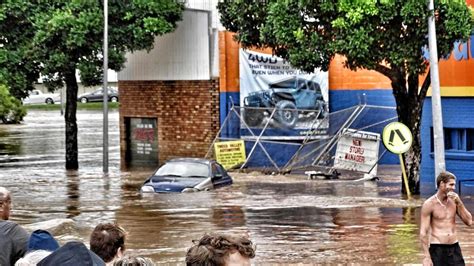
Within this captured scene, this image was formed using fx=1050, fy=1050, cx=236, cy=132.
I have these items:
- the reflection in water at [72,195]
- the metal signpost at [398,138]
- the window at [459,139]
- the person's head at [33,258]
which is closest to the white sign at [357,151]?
the window at [459,139]

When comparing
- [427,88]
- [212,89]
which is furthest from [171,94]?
[427,88]

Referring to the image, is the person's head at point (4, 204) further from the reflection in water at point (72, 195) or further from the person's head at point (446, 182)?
the reflection in water at point (72, 195)

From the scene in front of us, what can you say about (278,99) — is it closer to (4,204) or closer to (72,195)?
(72,195)

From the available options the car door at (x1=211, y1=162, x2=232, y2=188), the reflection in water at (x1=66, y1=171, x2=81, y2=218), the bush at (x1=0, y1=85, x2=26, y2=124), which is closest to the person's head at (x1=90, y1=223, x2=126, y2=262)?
the reflection in water at (x1=66, y1=171, x2=81, y2=218)

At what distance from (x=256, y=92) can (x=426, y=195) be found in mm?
12557

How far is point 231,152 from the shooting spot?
36438 mm

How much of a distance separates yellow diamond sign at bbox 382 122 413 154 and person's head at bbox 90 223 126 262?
1825 centimetres

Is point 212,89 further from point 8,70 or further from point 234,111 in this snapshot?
point 8,70

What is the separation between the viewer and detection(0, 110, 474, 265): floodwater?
54.6 ft

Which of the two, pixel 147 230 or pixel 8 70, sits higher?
pixel 8 70

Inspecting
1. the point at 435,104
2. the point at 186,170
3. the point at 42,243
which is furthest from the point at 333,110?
the point at 42,243

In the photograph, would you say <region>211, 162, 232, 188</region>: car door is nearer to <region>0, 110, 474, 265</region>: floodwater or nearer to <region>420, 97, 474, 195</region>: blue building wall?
<region>0, 110, 474, 265</region>: floodwater

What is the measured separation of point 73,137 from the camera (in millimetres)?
37656

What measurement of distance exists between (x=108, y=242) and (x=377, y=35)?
18.8m
